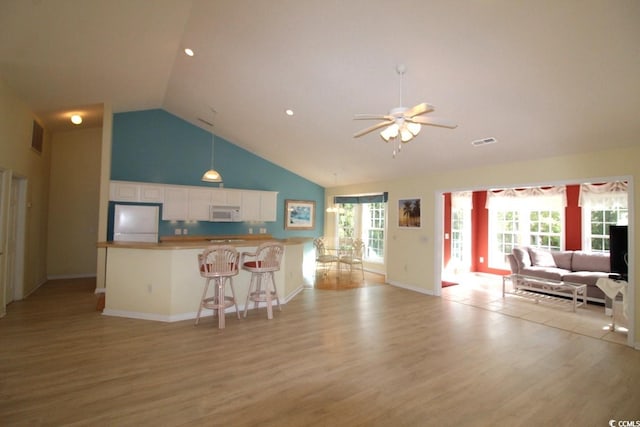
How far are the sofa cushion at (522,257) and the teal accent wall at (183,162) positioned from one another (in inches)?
218

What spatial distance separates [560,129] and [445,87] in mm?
1632

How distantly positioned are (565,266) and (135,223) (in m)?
8.91

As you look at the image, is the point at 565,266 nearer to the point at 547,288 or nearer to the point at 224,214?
the point at 547,288

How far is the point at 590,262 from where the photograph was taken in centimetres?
604

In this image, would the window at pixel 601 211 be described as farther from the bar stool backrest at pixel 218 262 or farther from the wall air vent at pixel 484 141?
the bar stool backrest at pixel 218 262

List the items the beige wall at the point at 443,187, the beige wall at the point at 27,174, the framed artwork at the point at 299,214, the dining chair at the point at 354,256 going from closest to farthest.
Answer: the beige wall at the point at 443,187, the beige wall at the point at 27,174, the dining chair at the point at 354,256, the framed artwork at the point at 299,214

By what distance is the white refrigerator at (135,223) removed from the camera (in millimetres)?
5988

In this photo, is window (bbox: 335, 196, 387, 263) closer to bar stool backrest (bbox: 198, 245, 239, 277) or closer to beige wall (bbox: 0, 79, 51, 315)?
bar stool backrest (bbox: 198, 245, 239, 277)

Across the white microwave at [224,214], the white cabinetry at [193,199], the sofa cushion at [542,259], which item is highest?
the white cabinetry at [193,199]

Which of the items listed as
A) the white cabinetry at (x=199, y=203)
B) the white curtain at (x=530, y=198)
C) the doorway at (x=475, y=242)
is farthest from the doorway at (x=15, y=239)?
the white curtain at (x=530, y=198)

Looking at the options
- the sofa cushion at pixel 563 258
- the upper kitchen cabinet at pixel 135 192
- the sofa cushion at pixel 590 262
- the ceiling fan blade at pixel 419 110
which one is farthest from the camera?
the sofa cushion at pixel 563 258

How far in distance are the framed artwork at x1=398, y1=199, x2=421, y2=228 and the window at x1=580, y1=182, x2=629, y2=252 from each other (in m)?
3.54

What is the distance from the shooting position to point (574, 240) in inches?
264

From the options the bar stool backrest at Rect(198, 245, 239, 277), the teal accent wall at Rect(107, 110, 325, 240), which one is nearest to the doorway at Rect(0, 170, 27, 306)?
the teal accent wall at Rect(107, 110, 325, 240)
